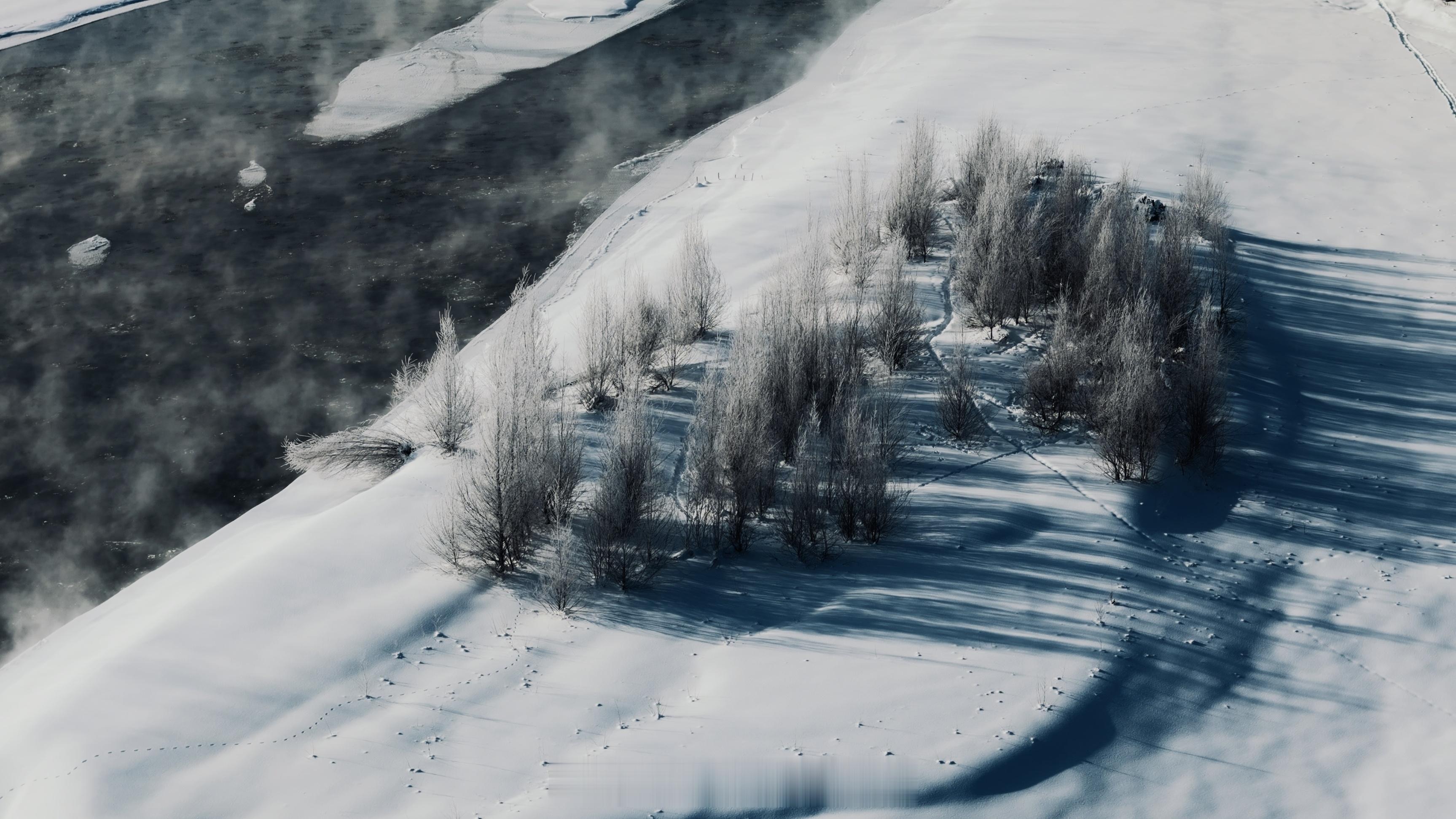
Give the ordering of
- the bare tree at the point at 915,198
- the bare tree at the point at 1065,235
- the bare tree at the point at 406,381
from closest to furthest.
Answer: the bare tree at the point at 406,381 < the bare tree at the point at 1065,235 < the bare tree at the point at 915,198

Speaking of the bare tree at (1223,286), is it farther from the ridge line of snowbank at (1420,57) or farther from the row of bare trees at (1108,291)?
the ridge line of snowbank at (1420,57)

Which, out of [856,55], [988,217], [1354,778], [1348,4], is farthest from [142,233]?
[1348,4]

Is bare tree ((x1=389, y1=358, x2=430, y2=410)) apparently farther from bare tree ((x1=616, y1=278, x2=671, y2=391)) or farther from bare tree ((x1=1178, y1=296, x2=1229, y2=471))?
bare tree ((x1=1178, y1=296, x2=1229, y2=471))

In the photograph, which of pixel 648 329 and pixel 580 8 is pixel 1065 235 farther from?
pixel 580 8

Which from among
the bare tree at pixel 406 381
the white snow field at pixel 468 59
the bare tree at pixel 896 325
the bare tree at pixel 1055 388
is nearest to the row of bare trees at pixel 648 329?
the bare tree at pixel 406 381

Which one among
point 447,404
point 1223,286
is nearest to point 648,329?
point 447,404

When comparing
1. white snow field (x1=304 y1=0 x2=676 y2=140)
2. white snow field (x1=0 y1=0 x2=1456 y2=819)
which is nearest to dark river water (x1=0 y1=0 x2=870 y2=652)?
white snow field (x1=304 y1=0 x2=676 y2=140)

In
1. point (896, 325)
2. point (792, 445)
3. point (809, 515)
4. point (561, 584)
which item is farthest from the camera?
point (896, 325)
